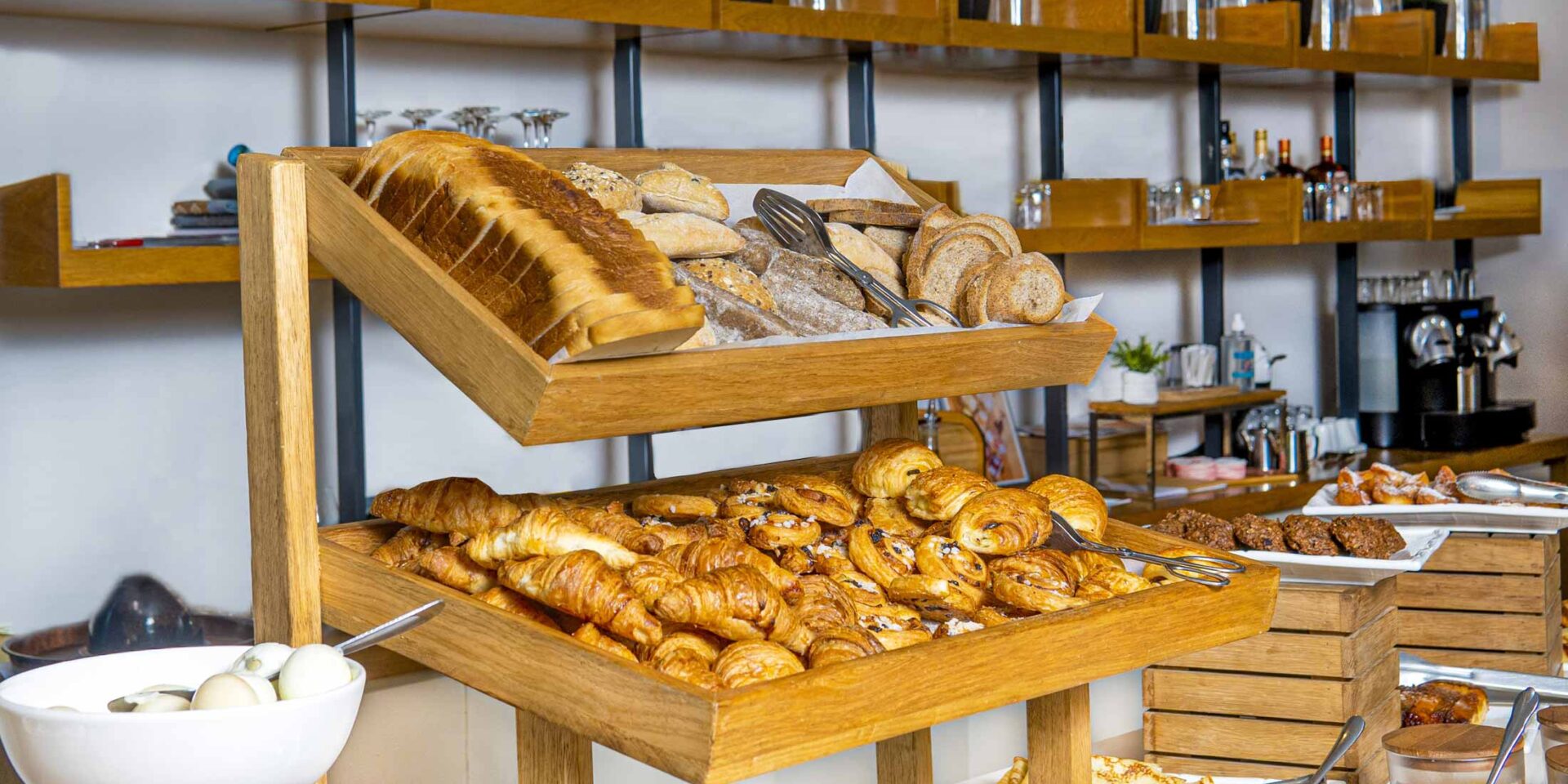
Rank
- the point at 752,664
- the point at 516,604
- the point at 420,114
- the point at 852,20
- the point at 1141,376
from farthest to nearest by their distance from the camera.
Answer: the point at 1141,376 → the point at 852,20 → the point at 420,114 → the point at 516,604 → the point at 752,664

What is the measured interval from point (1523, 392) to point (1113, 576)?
162 inches

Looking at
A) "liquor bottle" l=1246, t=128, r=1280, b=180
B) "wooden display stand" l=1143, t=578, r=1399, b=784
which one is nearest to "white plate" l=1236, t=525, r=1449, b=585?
"wooden display stand" l=1143, t=578, r=1399, b=784

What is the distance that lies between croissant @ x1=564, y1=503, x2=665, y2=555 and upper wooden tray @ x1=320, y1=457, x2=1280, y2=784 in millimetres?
141

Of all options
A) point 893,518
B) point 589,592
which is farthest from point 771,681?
point 893,518

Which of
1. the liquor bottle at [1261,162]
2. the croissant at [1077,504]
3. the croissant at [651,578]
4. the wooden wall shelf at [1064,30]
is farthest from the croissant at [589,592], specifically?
the liquor bottle at [1261,162]

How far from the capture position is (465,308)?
3.27ft

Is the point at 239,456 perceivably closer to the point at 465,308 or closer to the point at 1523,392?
the point at 465,308

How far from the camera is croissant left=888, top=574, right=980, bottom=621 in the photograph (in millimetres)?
1160

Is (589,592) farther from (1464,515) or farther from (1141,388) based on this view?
(1141,388)

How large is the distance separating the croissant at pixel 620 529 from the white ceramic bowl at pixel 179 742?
0.29m

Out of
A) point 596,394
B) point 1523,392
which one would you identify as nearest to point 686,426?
point 596,394

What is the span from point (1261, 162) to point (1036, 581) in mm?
3304

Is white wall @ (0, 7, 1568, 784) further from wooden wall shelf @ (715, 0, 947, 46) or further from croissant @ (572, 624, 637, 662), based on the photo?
croissant @ (572, 624, 637, 662)

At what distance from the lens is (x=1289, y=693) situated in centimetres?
175
